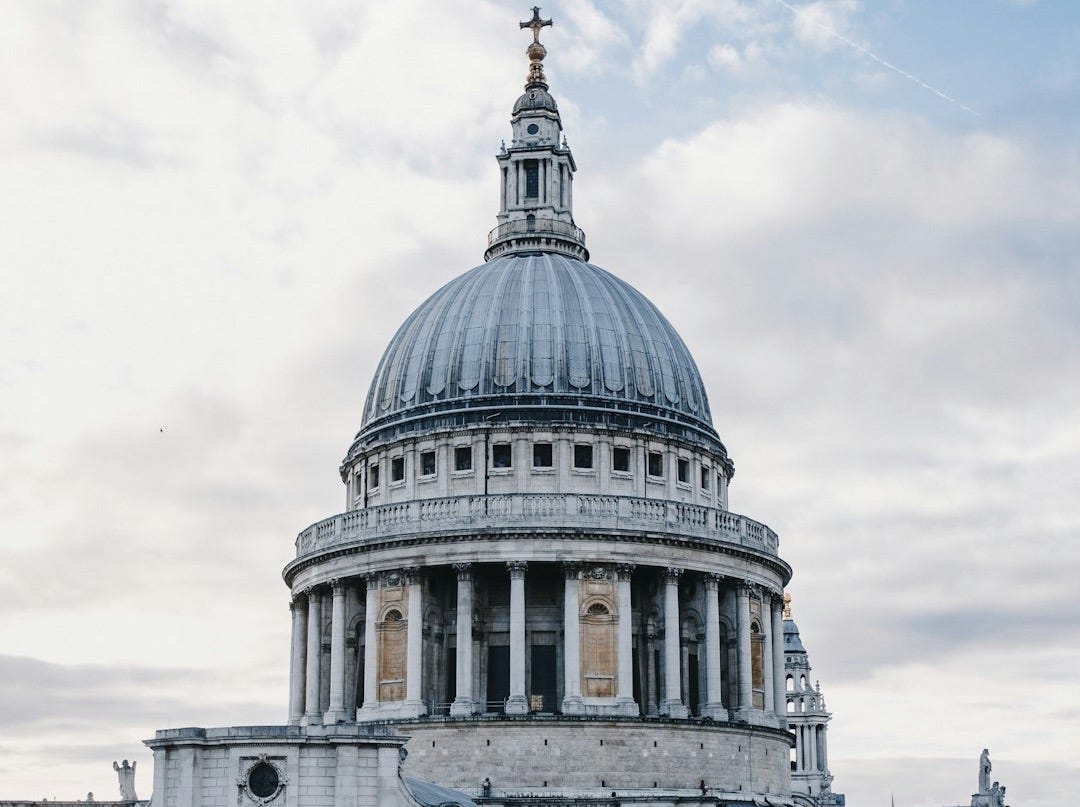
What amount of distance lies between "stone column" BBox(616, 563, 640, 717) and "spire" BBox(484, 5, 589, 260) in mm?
20690

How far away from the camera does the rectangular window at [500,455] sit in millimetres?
76000

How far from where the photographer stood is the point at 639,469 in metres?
76.8

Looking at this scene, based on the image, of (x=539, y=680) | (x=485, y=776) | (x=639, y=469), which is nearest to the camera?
(x=485, y=776)

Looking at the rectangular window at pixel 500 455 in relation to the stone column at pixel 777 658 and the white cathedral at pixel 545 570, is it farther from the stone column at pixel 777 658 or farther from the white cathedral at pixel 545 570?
the stone column at pixel 777 658

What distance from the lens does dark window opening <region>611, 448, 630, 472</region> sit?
252 feet

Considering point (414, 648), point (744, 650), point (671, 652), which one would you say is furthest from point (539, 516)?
point (744, 650)

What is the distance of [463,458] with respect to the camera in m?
76.9

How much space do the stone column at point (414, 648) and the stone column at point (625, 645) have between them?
27.8 feet

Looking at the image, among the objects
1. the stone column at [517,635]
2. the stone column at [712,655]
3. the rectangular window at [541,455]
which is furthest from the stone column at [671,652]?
the rectangular window at [541,455]

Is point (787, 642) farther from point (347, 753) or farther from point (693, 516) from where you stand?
point (347, 753)

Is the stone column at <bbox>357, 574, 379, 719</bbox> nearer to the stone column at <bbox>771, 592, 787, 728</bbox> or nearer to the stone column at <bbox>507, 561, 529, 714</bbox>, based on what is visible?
the stone column at <bbox>507, 561, 529, 714</bbox>

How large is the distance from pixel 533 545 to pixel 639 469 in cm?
828

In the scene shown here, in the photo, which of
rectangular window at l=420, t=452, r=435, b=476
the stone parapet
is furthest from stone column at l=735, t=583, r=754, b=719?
rectangular window at l=420, t=452, r=435, b=476

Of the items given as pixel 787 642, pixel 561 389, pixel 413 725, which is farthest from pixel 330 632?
pixel 787 642
